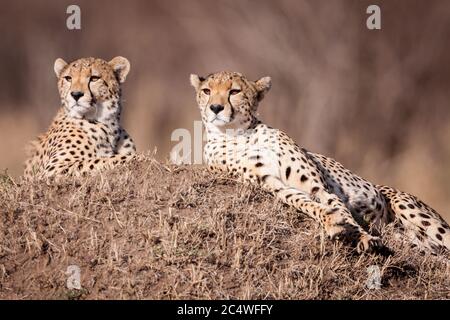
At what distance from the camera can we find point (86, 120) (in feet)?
25.4

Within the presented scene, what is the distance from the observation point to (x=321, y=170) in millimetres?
7465

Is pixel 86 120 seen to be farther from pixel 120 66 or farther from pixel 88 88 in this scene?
pixel 120 66

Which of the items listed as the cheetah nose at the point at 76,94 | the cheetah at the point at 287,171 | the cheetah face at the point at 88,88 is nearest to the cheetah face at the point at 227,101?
the cheetah at the point at 287,171

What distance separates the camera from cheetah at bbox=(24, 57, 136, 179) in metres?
7.51

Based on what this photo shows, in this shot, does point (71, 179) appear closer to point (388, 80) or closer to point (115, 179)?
point (115, 179)

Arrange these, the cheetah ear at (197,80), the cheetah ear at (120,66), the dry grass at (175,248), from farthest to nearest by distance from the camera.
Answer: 1. the cheetah ear at (120,66)
2. the cheetah ear at (197,80)
3. the dry grass at (175,248)

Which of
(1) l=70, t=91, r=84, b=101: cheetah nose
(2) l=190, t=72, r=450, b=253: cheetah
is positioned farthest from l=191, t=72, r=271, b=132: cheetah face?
(1) l=70, t=91, r=84, b=101: cheetah nose

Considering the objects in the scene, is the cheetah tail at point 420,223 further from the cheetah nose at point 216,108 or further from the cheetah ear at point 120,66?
the cheetah ear at point 120,66

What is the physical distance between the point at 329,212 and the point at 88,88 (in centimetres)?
203

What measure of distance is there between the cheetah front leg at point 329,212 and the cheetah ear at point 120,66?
1554 mm

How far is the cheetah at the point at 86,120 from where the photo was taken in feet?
24.6
